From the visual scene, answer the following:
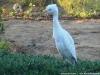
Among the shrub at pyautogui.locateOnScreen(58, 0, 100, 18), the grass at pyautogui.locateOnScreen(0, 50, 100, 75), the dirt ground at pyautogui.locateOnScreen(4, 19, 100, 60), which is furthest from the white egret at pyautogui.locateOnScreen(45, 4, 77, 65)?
the shrub at pyautogui.locateOnScreen(58, 0, 100, 18)

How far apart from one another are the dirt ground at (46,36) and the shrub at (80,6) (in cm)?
105

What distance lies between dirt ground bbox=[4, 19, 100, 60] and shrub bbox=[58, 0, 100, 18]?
1.05m

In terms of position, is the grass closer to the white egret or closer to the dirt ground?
the white egret

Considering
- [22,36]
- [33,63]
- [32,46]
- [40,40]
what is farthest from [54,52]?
[33,63]

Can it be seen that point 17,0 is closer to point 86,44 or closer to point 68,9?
point 68,9

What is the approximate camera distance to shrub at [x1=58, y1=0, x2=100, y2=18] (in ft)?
72.3

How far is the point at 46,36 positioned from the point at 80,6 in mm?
5791

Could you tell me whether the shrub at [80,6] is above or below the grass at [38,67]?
below

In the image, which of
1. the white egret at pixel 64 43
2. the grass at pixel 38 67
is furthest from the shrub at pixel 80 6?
the grass at pixel 38 67

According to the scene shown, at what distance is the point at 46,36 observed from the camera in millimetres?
16953

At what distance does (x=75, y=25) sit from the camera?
1967cm

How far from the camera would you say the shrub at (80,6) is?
22.0 metres

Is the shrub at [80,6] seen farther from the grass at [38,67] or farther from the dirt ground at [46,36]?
the grass at [38,67]

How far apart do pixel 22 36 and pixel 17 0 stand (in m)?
6.89
